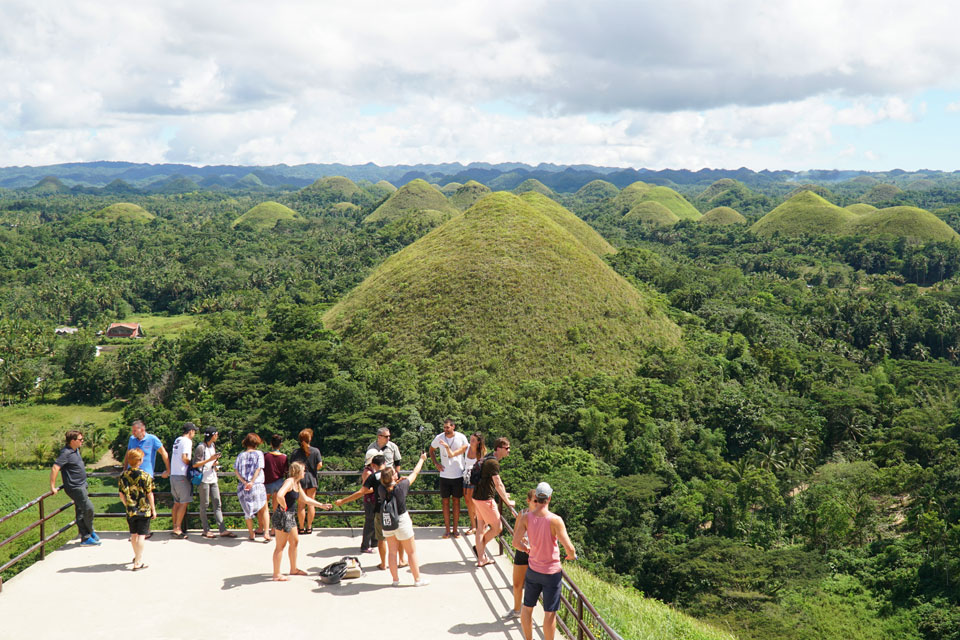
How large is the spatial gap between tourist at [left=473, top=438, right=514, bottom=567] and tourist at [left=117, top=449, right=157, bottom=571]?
4721mm

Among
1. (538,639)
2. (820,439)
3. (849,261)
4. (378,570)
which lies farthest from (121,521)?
(849,261)

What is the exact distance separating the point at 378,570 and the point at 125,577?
3472 millimetres

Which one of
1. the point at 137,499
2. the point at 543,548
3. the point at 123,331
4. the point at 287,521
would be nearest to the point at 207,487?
the point at 137,499

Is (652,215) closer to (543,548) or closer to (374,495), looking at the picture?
(374,495)

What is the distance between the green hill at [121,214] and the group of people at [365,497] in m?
176

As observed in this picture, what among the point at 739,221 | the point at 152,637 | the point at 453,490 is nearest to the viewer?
the point at 152,637

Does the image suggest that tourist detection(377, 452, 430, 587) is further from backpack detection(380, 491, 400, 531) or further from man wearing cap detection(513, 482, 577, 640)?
man wearing cap detection(513, 482, 577, 640)

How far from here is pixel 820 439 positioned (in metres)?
43.8

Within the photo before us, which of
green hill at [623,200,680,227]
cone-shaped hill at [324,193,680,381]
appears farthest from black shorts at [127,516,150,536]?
green hill at [623,200,680,227]

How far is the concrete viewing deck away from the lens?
24.8ft

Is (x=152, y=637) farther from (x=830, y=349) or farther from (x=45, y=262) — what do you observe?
(x=45, y=262)

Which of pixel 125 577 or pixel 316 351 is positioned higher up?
pixel 125 577

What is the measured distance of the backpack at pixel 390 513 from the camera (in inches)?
336

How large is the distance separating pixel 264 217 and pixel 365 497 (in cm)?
18276
